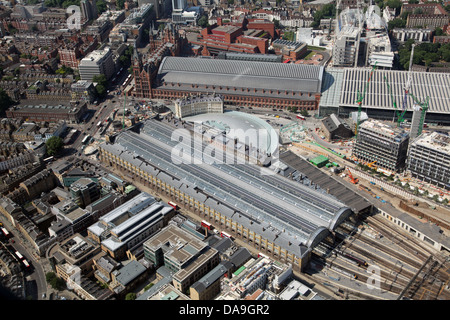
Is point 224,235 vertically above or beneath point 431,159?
beneath

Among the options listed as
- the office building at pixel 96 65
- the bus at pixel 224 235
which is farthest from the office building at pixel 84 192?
the office building at pixel 96 65

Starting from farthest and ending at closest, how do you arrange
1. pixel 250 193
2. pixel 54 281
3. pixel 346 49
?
pixel 346 49
pixel 250 193
pixel 54 281

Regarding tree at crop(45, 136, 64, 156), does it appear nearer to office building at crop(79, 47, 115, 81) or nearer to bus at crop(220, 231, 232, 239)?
office building at crop(79, 47, 115, 81)

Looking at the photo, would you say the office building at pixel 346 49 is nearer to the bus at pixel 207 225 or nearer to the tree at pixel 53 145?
the bus at pixel 207 225

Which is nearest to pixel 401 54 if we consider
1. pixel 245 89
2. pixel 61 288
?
pixel 245 89

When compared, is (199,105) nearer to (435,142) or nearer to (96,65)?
(96,65)

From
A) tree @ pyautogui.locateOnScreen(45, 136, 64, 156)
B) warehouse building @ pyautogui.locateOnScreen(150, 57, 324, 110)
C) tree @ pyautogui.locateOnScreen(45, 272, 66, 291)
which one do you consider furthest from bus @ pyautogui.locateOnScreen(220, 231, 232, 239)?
warehouse building @ pyautogui.locateOnScreen(150, 57, 324, 110)

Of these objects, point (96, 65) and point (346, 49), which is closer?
point (96, 65)

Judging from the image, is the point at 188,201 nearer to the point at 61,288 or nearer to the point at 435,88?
the point at 61,288

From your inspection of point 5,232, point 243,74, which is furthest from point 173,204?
point 243,74
